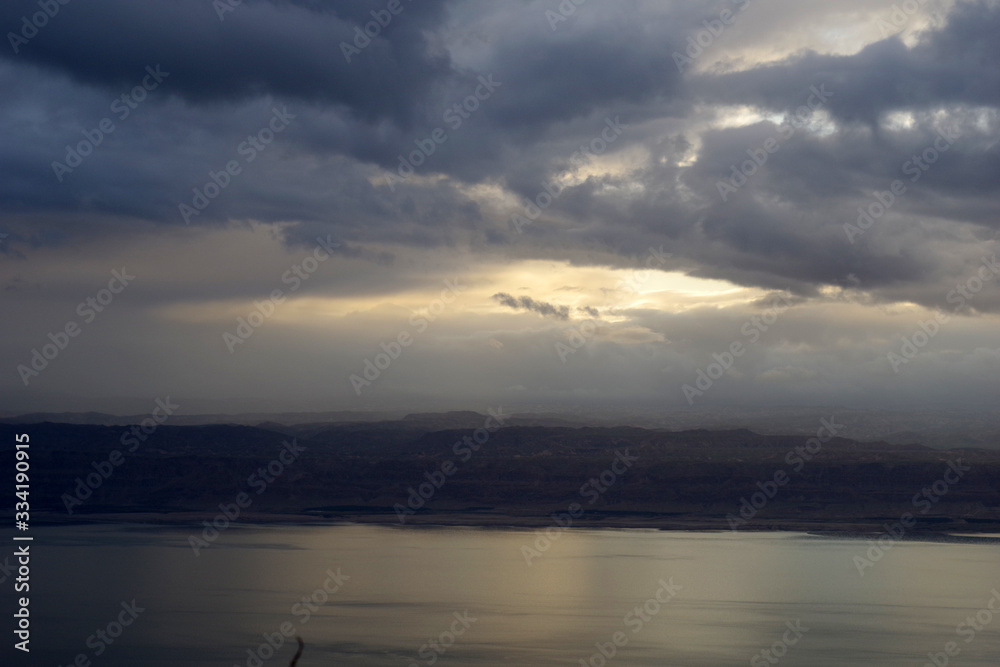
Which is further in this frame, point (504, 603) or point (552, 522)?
point (552, 522)

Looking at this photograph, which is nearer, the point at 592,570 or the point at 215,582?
the point at 215,582

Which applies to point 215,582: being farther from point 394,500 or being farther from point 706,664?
point 394,500

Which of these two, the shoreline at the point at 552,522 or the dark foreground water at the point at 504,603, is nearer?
the dark foreground water at the point at 504,603

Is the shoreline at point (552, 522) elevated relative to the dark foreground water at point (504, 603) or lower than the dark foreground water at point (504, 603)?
elevated

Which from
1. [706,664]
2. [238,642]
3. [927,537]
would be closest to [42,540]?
[238,642]

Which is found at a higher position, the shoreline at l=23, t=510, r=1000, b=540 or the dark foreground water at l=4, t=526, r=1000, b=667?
the shoreline at l=23, t=510, r=1000, b=540

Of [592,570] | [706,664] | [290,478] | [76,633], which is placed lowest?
[76,633]

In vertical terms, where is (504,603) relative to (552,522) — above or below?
below

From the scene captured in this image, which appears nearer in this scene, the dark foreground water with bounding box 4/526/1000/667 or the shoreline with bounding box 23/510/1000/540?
the dark foreground water with bounding box 4/526/1000/667
